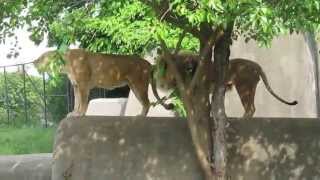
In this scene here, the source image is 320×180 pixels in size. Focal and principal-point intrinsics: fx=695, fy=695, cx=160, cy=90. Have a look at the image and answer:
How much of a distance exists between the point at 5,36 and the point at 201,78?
1978mm

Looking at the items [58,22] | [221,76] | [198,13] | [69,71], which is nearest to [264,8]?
[198,13]

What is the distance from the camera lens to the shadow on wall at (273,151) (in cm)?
769

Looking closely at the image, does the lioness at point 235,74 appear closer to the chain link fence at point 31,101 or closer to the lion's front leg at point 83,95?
the lion's front leg at point 83,95

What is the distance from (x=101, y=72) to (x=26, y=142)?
25.0ft

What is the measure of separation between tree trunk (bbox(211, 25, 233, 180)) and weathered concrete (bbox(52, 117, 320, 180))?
1.88ft

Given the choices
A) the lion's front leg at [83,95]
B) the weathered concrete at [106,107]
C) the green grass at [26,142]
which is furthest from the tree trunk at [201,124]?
the weathered concrete at [106,107]

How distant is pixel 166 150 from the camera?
25.2 feet

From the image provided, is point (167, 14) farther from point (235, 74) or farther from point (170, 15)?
point (235, 74)

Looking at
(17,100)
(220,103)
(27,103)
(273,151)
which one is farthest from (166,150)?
(17,100)

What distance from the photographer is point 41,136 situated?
52.0 ft

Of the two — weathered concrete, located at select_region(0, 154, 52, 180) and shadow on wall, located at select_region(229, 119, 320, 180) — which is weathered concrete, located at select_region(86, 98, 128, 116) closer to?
weathered concrete, located at select_region(0, 154, 52, 180)

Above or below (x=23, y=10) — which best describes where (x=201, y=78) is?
below

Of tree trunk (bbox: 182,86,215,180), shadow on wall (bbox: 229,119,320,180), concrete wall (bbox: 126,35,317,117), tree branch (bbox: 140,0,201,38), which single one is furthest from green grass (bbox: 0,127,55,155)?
tree branch (bbox: 140,0,201,38)

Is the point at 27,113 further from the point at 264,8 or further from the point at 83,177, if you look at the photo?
the point at 264,8
